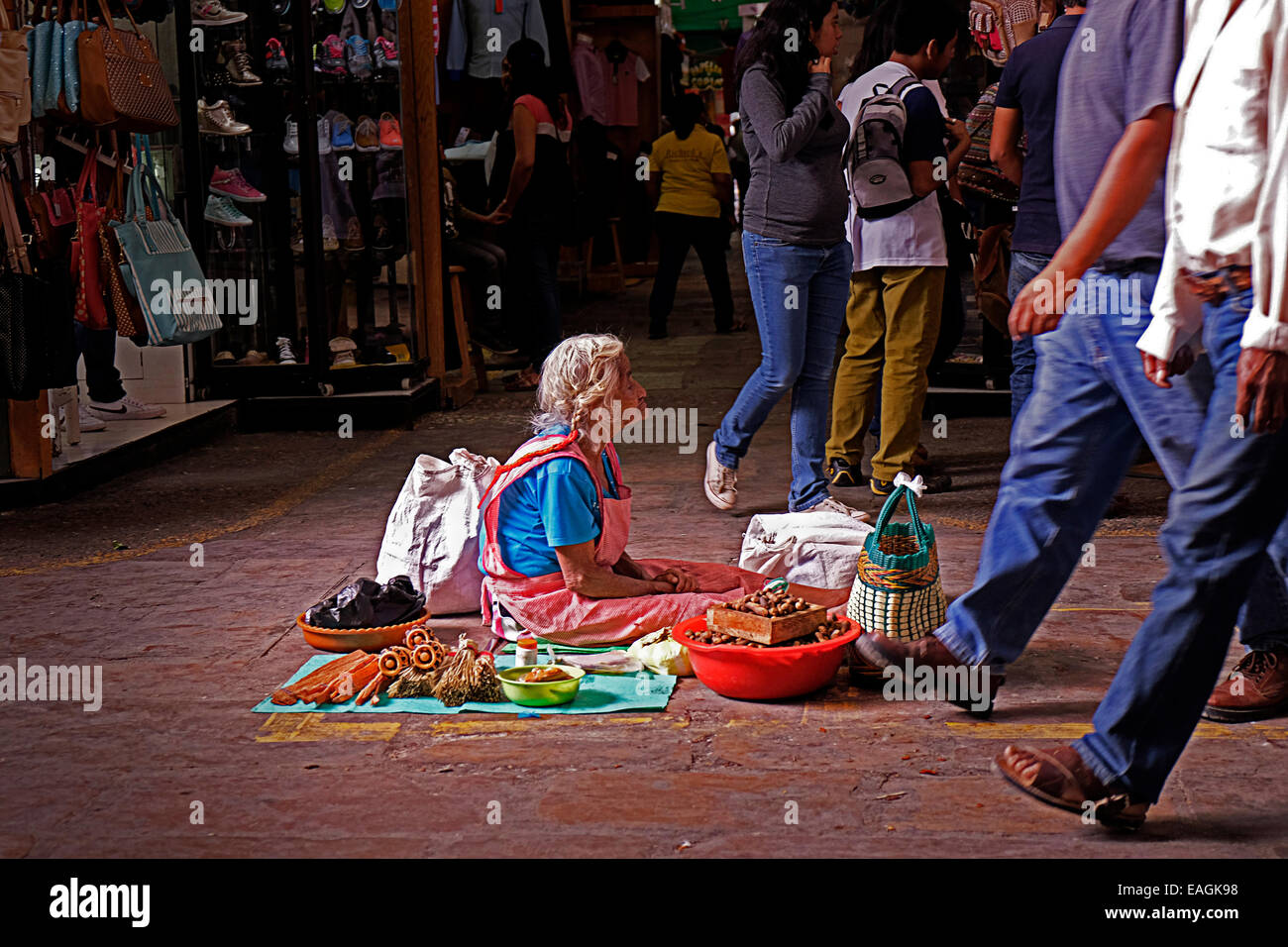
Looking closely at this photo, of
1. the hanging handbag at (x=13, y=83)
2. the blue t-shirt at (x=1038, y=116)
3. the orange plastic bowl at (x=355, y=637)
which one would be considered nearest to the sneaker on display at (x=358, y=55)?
the hanging handbag at (x=13, y=83)

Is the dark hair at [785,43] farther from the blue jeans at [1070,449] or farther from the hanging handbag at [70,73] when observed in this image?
the hanging handbag at [70,73]

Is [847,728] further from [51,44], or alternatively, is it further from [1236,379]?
[51,44]

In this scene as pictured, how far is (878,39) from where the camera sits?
20.1ft

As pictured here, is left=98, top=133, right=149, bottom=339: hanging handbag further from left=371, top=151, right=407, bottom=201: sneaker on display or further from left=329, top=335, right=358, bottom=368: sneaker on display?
left=371, top=151, right=407, bottom=201: sneaker on display

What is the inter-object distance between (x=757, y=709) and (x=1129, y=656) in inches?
48.4

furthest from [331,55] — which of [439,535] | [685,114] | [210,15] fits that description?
[439,535]

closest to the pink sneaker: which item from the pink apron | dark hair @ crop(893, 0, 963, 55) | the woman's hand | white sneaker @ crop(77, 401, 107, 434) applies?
white sneaker @ crop(77, 401, 107, 434)

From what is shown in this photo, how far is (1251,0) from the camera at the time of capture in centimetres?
271

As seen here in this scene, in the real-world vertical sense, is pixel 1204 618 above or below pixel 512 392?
above

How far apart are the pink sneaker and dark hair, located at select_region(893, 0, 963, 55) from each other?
426cm

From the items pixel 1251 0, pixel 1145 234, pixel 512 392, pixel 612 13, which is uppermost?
pixel 612 13

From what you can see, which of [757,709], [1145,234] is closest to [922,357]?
[757,709]

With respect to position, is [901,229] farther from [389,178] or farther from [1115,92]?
[389,178]

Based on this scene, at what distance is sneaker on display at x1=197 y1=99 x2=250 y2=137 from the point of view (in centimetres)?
840
